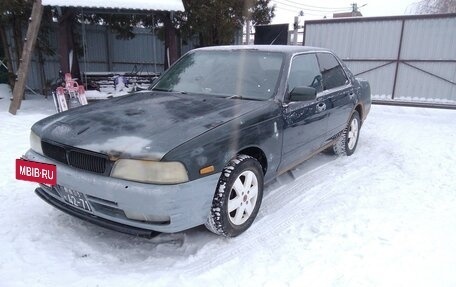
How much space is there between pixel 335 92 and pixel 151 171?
3.00m

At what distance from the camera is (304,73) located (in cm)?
421

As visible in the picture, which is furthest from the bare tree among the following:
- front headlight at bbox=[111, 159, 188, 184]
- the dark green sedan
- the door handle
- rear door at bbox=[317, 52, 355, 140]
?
front headlight at bbox=[111, 159, 188, 184]

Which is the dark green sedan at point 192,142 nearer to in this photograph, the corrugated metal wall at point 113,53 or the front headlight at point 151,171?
the front headlight at point 151,171

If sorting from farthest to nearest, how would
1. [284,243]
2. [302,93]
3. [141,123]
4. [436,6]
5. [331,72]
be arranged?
1. [436,6]
2. [331,72]
3. [302,93]
4. [284,243]
5. [141,123]

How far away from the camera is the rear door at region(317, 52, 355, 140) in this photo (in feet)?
15.1

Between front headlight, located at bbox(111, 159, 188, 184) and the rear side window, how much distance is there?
2633 millimetres

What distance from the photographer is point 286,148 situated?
373 cm

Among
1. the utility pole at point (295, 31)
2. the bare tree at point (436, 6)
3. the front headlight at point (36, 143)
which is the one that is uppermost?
the bare tree at point (436, 6)

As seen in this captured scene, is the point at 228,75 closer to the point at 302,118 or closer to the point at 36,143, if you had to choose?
the point at 302,118

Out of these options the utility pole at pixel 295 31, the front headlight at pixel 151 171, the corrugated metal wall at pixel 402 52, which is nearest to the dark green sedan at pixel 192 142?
the front headlight at pixel 151 171

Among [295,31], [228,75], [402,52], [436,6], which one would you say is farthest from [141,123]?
[436,6]

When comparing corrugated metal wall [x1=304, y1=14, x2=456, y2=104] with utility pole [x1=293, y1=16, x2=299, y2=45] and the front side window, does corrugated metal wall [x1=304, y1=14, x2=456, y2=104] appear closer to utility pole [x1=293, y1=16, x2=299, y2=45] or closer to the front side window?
utility pole [x1=293, y1=16, x2=299, y2=45]

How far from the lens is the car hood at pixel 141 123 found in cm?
266

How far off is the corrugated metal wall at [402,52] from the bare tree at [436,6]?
14795 mm
